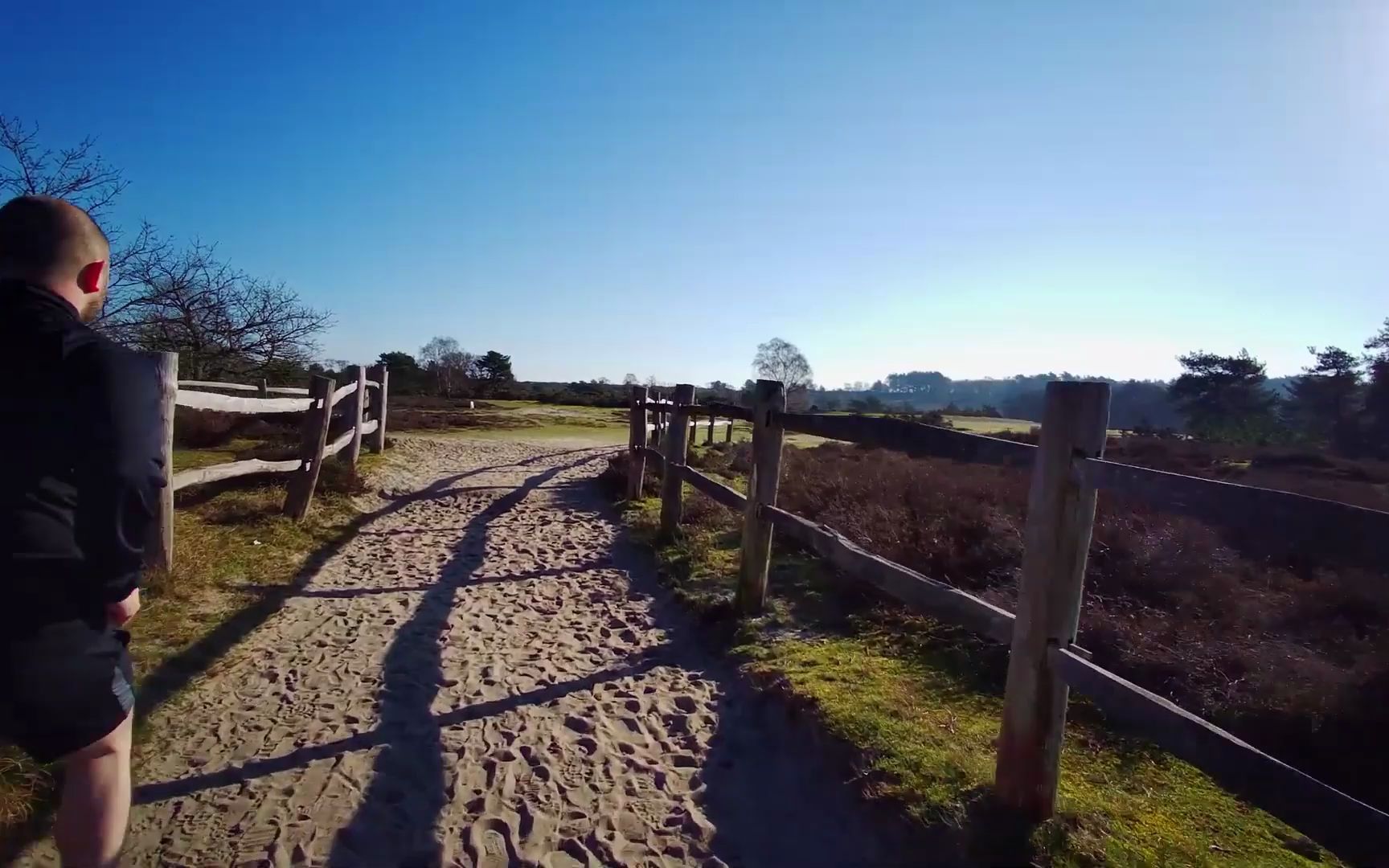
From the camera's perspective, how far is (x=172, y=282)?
50.7 feet

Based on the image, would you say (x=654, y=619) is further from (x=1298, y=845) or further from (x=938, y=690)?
(x=1298, y=845)

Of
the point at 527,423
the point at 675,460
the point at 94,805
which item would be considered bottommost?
the point at 527,423

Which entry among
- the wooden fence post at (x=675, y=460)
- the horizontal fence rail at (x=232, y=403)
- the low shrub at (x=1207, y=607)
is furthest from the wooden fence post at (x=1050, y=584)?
the horizontal fence rail at (x=232, y=403)

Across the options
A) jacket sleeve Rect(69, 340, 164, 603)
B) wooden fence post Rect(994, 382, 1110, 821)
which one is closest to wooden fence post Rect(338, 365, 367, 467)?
jacket sleeve Rect(69, 340, 164, 603)

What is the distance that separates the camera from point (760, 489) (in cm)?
493

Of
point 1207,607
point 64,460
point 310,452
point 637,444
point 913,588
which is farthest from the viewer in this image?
point 637,444

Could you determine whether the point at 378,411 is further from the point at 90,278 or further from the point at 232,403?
the point at 90,278

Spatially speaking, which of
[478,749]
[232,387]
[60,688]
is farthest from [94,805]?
[232,387]

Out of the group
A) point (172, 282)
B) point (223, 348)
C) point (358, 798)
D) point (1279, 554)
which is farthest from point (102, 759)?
point (223, 348)

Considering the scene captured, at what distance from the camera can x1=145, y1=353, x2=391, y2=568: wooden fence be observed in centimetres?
486

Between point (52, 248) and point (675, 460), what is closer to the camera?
point (52, 248)

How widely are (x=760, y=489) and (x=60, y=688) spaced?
384cm

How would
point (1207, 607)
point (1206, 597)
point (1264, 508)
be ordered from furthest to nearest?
point (1206, 597)
point (1207, 607)
point (1264, 508)

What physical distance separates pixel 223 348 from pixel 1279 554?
2044cm
